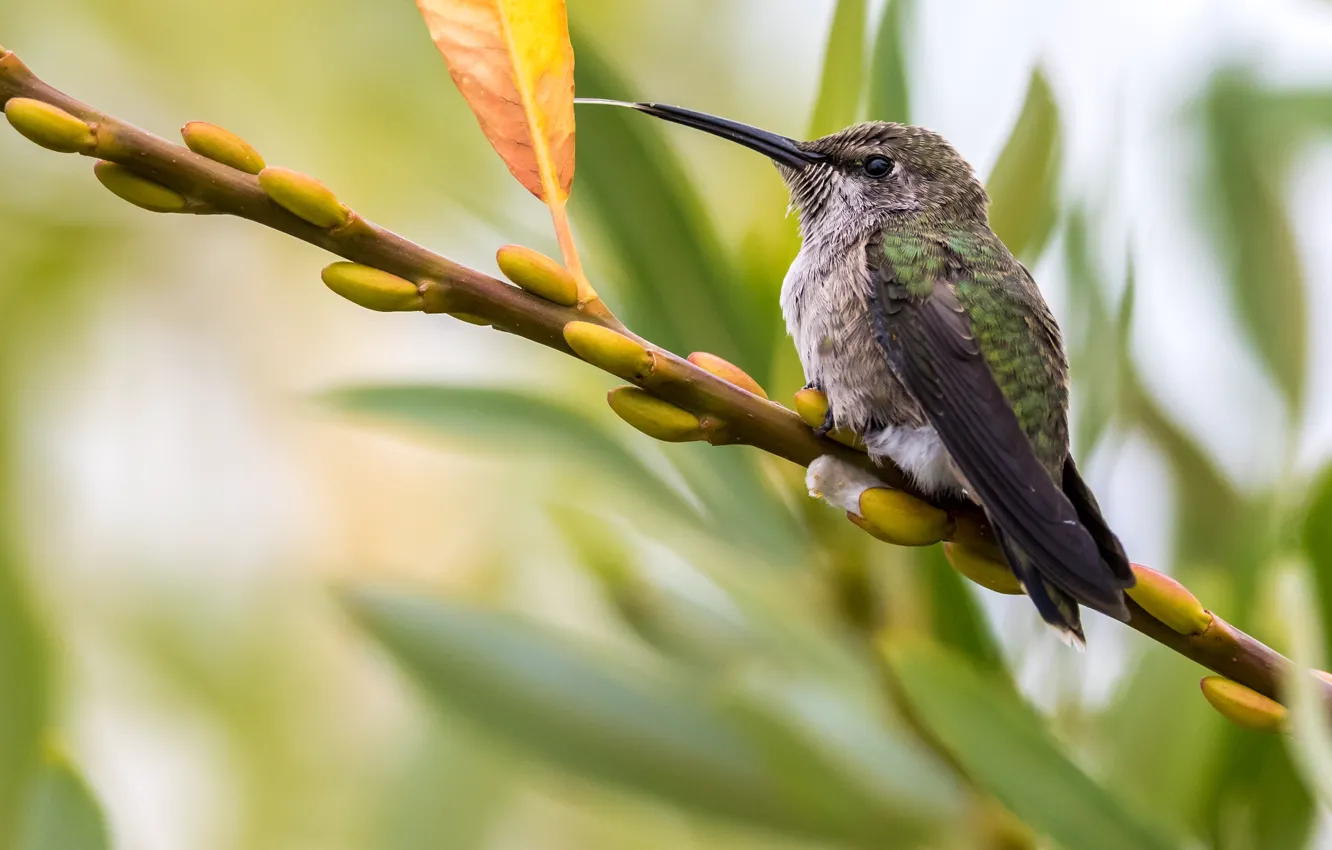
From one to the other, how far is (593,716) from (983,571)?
0.46m

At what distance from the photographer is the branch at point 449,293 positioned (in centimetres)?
67

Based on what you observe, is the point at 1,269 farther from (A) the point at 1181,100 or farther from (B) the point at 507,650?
(A) the point at 1181,100

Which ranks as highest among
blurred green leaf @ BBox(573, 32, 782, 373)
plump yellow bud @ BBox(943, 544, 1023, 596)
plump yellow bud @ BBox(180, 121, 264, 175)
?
blurred green leaf @ BBox(573, 32, 782, 373)

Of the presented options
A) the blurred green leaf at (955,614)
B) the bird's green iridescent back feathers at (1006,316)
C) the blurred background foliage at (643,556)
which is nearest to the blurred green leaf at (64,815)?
the blurred background foliage at (643,556)

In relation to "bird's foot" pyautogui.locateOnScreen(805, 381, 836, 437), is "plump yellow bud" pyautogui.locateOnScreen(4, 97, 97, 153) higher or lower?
lower

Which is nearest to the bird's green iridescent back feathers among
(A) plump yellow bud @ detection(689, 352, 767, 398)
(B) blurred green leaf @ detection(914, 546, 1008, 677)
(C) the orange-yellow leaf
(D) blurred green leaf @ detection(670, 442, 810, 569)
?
(B) blurred green leaf @ detection(914, 546, 1008, 677)

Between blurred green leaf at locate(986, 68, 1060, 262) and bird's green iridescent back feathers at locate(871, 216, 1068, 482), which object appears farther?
bird's green iridescent back feathers at locate(871, 216, 1068, 482)

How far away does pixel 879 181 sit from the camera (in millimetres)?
1799

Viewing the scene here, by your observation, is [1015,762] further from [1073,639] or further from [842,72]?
[842,72]

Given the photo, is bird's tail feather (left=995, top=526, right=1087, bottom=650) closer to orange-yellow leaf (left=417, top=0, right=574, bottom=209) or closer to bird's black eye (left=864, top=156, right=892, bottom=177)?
orange-yellow leaf (left=417, top=0, right=574, bottom=209)

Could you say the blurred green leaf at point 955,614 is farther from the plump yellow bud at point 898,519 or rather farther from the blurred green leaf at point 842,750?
the plump yellow bud at point 898,519

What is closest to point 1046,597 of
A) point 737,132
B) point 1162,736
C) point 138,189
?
point 1162,736

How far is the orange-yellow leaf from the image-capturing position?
0.73 m

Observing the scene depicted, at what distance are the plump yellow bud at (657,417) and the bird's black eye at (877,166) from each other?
1127 mm
